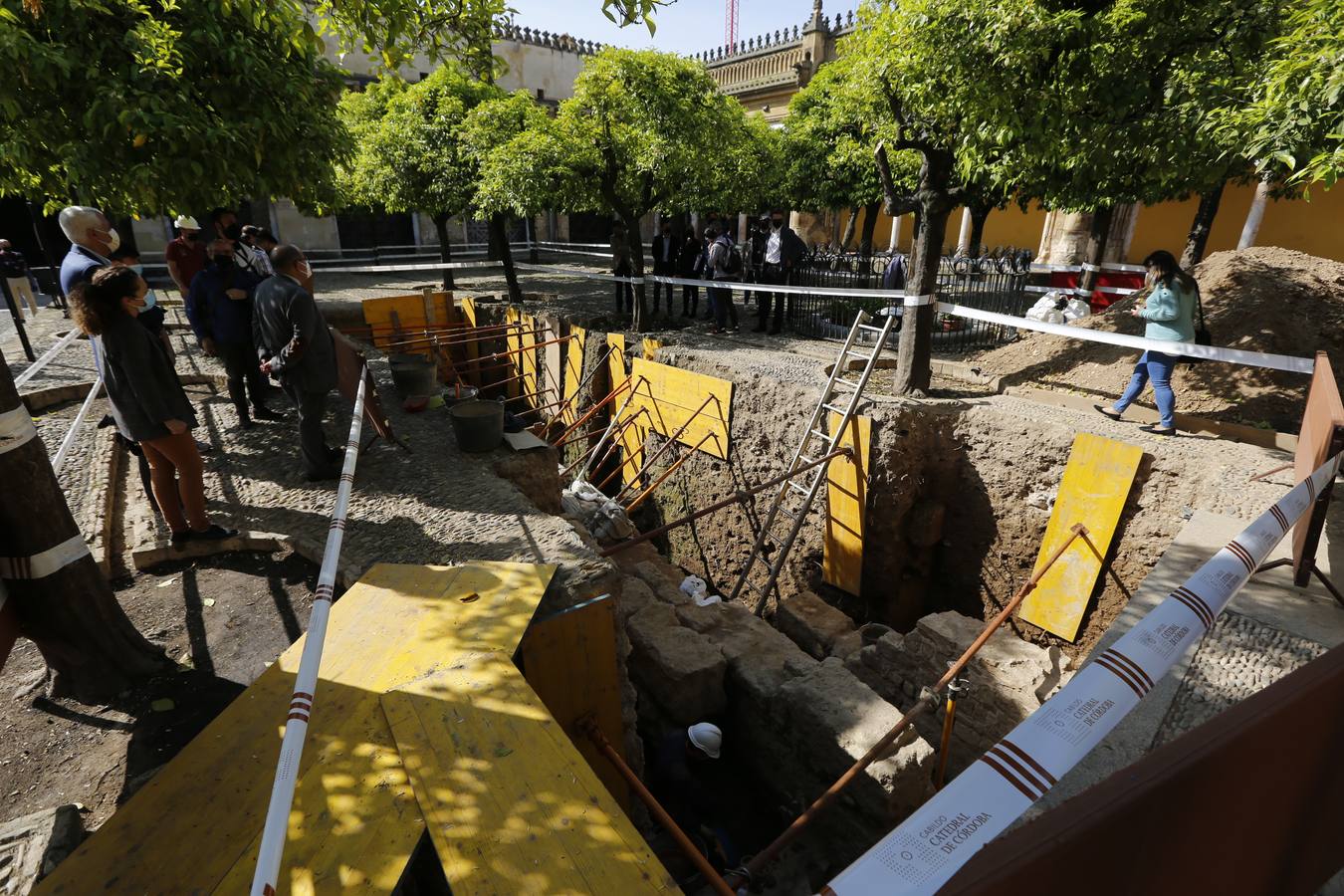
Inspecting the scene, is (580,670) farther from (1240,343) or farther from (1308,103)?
(1240,343)

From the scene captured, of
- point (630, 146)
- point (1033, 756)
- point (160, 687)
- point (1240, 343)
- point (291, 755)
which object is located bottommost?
point (160, 687)

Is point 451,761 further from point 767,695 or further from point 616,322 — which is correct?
point 616,322

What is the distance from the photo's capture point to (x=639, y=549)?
751 cm

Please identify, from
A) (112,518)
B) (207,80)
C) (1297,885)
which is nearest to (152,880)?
(1297,885)

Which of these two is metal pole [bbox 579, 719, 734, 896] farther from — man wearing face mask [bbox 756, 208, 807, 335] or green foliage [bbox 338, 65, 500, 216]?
green foliage [bbox 338, 65, 500, 216]

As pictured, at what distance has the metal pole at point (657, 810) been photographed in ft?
8.58

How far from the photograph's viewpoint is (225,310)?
5465mm

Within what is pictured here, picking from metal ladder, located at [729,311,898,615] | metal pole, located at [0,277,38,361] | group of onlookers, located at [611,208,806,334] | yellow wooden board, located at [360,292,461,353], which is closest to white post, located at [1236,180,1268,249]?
group of onlookers, located at [611,208,806,334]

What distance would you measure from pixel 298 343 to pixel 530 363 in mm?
7331

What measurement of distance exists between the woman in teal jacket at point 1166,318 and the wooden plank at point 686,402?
4030 millimetres

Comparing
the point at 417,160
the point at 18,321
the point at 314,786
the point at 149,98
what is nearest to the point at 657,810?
the point at 314,786

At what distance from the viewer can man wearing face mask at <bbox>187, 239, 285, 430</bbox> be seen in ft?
17.8

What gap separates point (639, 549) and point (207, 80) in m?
5.78

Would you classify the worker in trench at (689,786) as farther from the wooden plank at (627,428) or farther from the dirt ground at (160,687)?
the wooden plank at (627,428)
